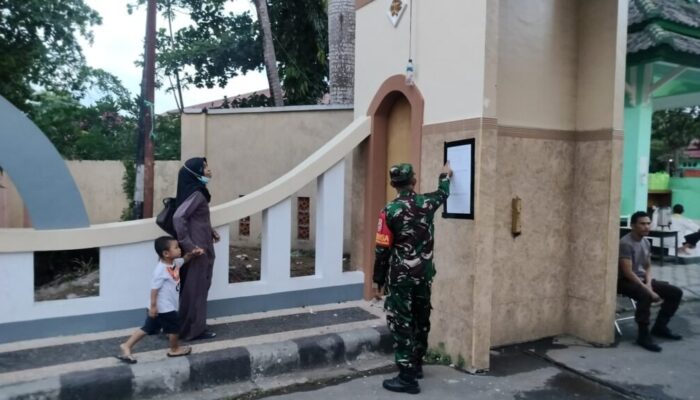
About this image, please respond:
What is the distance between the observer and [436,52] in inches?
191

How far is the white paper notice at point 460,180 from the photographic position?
435 cm

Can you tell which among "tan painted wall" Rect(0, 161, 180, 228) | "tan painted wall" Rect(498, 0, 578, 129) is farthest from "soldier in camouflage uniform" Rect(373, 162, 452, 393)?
"tan painted wall" Rect(0, 161, 180, 228)

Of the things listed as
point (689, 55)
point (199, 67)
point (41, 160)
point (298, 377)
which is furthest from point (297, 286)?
point (199, 67)

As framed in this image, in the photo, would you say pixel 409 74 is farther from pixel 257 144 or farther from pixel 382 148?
pixel 257 144

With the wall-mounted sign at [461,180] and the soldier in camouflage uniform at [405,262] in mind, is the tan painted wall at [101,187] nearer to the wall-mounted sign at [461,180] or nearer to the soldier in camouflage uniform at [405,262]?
the wall-mounted sign at [461,180]

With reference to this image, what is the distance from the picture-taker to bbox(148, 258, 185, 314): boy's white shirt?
407 centimetres

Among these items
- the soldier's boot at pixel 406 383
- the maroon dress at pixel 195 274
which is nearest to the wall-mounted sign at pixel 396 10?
the maroon dress at pixel 195 274

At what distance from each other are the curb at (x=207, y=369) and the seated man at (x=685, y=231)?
656 centimetres

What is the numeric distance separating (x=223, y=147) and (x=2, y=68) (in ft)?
12.0

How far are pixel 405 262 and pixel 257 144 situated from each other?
18.0 ft

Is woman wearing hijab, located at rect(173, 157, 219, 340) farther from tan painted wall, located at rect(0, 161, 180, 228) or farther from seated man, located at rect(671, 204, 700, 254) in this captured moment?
tan painted wall, located at rect(0, 161, 180, 228)

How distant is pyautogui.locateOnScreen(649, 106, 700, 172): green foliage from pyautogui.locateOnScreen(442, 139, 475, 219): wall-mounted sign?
72.2ft

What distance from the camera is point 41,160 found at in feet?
14.3

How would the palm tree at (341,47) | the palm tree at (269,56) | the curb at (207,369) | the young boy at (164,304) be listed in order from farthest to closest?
the palm tree at (269,56)
the palm tree at (341,47)
the young boy at (164,304)
the curb at (207,369)
